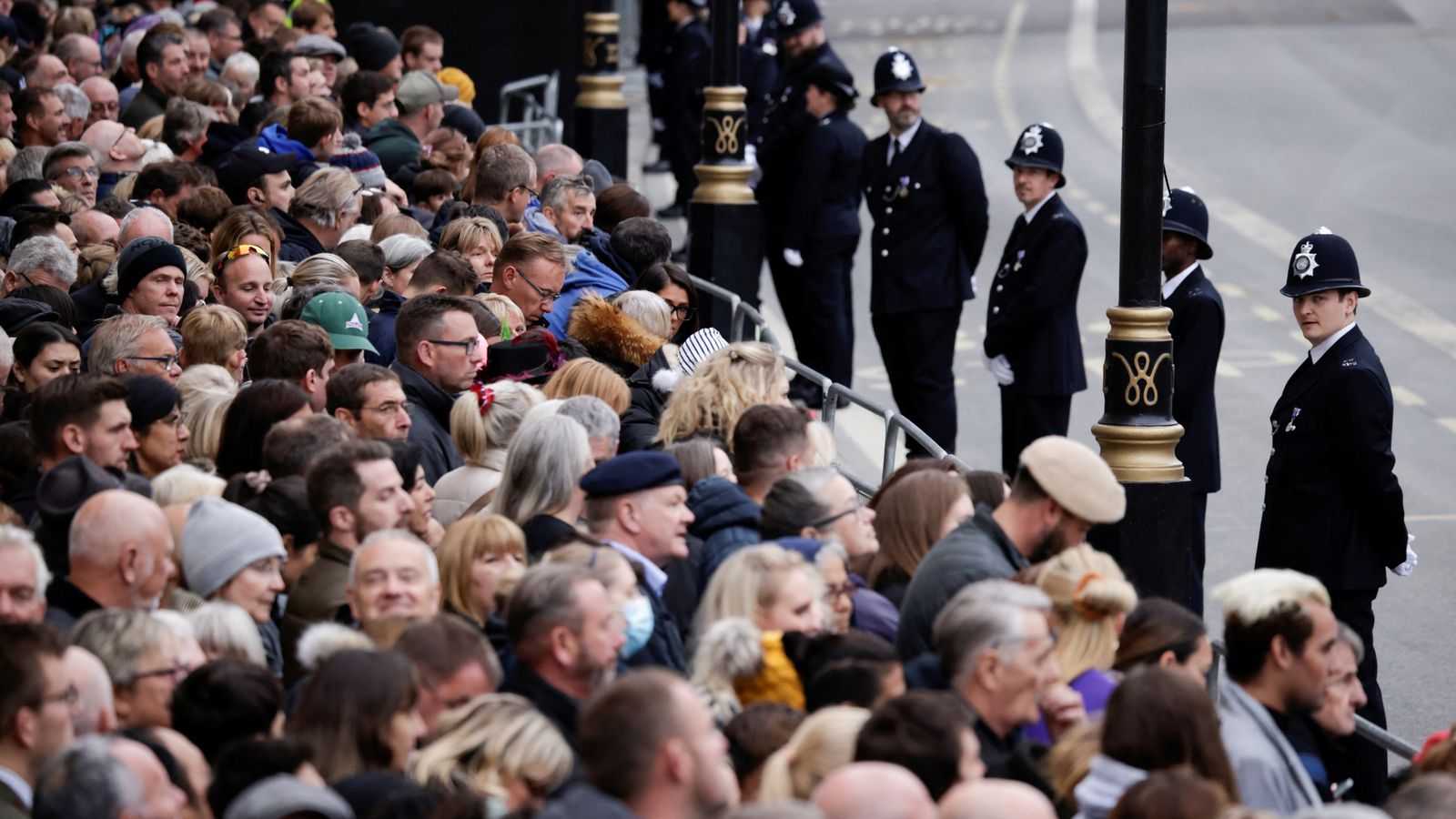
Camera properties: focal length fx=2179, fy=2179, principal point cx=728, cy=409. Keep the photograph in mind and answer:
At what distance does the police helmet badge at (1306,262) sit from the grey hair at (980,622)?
393 centimetres

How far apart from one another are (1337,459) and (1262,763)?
3.69 metres

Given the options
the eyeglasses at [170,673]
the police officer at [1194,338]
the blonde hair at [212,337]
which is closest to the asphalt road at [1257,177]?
the police officer at [1194,338]

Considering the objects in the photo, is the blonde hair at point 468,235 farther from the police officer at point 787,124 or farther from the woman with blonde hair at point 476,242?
the police officer at point 787,124

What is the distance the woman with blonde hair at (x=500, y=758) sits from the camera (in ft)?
18.1

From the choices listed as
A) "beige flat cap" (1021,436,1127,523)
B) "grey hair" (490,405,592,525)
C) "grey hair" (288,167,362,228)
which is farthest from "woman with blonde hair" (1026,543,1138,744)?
"grey hair" (288,167,362,228)

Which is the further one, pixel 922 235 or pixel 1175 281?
pixel 922 235

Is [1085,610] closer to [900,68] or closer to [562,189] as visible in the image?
[562,189]

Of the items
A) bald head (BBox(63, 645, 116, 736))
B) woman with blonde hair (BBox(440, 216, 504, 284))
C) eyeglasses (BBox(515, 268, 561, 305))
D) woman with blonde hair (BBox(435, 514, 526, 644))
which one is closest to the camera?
bald head (BBox(63, 645, 116, 736))

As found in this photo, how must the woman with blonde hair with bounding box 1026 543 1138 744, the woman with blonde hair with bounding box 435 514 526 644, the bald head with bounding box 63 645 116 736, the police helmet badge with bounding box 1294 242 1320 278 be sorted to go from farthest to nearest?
the police helmet badge with bounding box 1294 242 1320 278 → the woman with blonde hair with bounding box 435 514 526 644 → the woman with blonde hair with bounding box 1026 543 1138 744 → the bald head with bounding box 63 645 116 736

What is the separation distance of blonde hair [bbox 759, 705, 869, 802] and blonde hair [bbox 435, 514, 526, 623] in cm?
177

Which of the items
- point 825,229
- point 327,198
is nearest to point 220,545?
point 327,198

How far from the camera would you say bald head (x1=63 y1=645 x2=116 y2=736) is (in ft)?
18.8

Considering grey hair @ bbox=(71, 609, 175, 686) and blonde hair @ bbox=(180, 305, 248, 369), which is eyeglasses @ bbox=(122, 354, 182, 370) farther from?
grey hair @ bbox=(71, 609, 175, 686)

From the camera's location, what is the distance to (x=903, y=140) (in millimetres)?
14172
